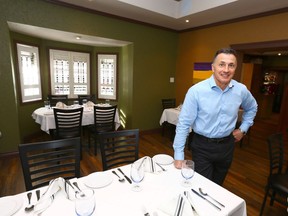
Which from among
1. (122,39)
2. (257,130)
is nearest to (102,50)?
(122,39)

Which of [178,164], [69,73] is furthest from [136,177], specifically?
[69,73]

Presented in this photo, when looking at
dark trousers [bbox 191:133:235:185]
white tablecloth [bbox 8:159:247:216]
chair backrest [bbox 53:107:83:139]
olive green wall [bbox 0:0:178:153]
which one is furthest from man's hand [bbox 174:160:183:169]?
olive green wall [bbox 0:0:178:153]

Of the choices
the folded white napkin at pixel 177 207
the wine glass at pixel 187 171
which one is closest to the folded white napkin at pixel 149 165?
the wine glass at pixel 187 171

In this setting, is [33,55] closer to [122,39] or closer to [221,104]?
[122,39]

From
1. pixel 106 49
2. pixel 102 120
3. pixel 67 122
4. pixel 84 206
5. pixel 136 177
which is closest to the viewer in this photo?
pixel 84 206

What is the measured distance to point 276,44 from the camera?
3199 mm

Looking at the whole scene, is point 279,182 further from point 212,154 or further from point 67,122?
point 67,122

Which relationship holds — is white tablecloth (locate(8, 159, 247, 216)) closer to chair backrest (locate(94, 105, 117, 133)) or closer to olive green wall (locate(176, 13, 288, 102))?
chair backrest (locate(94, 105, 117, 133))

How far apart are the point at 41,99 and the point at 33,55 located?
3.46ft

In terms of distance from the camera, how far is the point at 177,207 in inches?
39.4

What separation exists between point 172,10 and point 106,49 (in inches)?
88.4

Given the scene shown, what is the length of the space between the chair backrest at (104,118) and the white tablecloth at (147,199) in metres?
2.10

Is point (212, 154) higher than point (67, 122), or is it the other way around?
point (212, 154)

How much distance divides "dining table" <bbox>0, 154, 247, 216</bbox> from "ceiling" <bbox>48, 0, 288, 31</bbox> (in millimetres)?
2983
